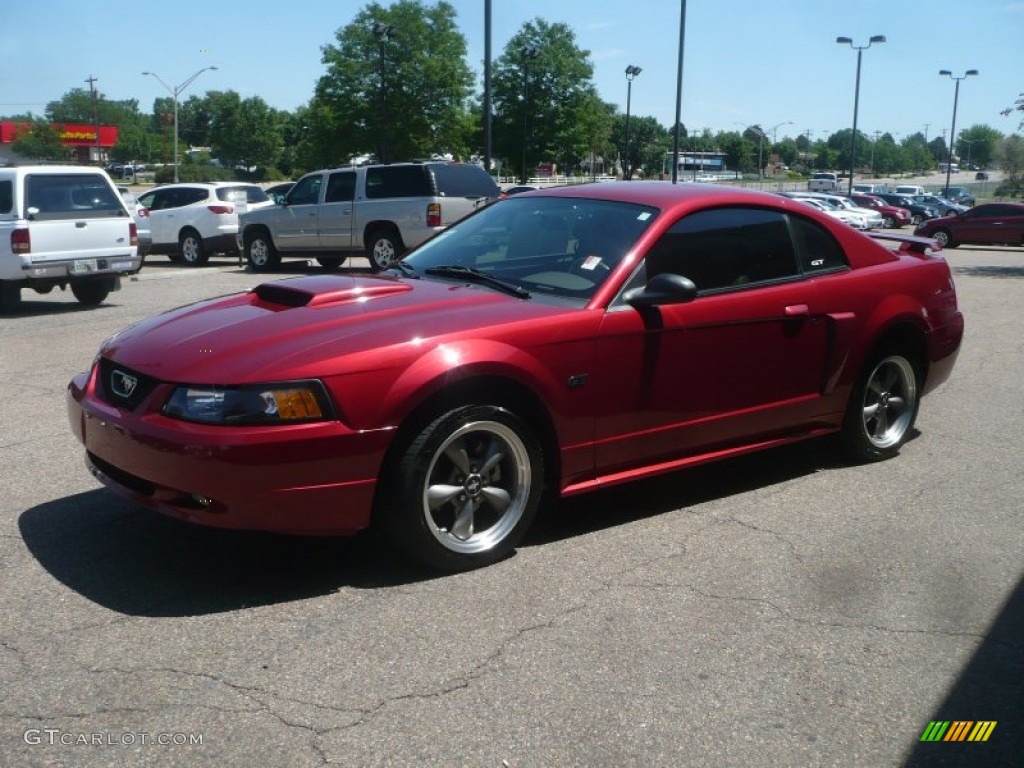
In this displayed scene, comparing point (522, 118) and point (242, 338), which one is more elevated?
point (522, 118)

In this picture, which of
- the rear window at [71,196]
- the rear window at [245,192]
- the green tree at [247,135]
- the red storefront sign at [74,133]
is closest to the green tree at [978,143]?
the green tree at [247,135]

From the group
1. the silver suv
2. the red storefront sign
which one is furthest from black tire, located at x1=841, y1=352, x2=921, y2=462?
the red storefront sign

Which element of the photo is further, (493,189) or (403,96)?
(403,96)

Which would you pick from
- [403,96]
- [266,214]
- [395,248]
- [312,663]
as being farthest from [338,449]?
[403,96]

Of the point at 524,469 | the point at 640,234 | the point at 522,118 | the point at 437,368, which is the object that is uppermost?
the point at 522,118

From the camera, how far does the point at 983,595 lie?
14.1 ft

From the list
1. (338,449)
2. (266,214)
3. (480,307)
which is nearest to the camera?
(338,449)

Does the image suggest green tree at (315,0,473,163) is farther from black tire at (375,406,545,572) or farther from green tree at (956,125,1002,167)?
green tree at (956,125,1002,167)

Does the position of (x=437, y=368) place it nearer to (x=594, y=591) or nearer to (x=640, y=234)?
(x=594, y=591)

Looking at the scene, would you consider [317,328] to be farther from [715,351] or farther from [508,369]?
[715,351]

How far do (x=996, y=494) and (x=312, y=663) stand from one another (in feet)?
12.8

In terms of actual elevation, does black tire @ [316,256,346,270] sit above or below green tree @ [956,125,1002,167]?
below

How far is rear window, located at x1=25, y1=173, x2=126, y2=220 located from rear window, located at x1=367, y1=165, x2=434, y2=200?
5.68 meters

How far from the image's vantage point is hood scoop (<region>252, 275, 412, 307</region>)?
15.1 ft
